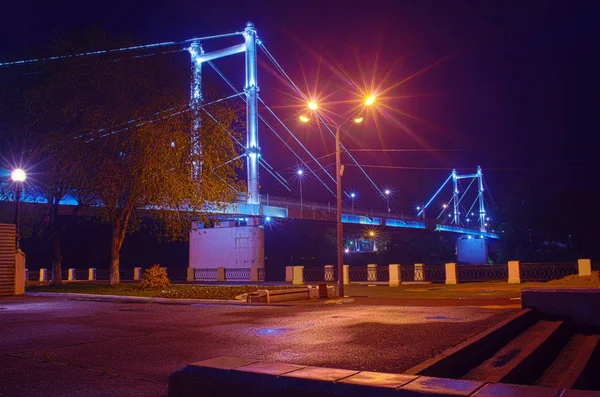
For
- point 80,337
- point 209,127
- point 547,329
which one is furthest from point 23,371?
point 209,127

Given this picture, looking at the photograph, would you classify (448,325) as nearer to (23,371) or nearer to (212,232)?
(23,371)

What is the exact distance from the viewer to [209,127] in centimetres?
2514

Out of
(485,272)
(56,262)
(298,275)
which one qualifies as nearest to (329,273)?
(298,275)

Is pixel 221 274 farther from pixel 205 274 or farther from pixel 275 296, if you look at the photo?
pixel 275 296

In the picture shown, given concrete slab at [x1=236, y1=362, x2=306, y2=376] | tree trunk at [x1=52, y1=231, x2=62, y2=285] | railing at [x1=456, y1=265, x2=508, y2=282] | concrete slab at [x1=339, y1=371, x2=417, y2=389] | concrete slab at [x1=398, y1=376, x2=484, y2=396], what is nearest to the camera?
concrete slab at [x1=398, y1=376, x2=484, y2=396]

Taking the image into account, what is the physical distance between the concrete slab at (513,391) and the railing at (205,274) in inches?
1724

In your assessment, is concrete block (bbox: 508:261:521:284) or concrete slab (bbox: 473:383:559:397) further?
concrete block (bbox: 508:261:521:284)

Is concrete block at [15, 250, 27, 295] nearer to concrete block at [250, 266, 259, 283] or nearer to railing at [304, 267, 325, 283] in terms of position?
concrete block at [250, 266, 259, 283]

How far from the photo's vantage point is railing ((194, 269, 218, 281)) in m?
Result: 46.9

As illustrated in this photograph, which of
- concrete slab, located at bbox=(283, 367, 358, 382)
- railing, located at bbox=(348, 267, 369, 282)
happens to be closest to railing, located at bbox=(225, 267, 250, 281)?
railing, located at bbox=(348, 267, 369, 282)

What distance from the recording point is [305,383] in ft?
14.1

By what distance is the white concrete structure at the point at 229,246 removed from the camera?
45.7 metres

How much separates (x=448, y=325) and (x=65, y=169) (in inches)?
760

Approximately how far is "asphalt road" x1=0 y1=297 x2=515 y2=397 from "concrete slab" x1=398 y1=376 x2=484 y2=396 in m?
2.80
